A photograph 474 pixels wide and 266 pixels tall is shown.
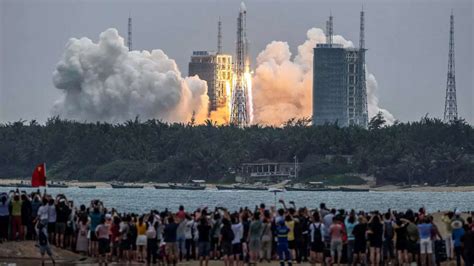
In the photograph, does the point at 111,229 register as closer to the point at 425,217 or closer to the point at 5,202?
the point at 5,202

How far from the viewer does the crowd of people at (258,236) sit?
56344mm

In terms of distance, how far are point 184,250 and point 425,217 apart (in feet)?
27.0

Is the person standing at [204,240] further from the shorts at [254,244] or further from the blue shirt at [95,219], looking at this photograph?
the blue shirt at [95,219]

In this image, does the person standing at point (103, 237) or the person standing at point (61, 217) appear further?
the person standing at point (61, 217)

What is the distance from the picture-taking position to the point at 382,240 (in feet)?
188

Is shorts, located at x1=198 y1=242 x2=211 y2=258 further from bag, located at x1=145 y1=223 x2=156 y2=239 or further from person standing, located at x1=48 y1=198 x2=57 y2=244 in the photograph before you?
person standing, located at x1=48 y1=198 x2=57 y2=244

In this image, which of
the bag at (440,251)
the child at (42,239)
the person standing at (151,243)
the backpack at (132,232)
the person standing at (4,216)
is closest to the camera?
the child at (42,239)

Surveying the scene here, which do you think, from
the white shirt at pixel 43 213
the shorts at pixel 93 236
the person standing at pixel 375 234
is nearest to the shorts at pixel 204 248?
the shorts at pixel 93 236

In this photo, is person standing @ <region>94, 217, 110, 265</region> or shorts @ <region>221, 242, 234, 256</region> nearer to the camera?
shorts @ <region>221, 242, 234, 256</region>

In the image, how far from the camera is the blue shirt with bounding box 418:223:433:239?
56.4m

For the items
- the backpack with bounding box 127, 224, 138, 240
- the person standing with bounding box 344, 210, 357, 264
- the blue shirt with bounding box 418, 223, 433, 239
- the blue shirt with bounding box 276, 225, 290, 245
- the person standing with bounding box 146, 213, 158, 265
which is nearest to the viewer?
the blue shirt with bounding box 276, 225, 290, 245

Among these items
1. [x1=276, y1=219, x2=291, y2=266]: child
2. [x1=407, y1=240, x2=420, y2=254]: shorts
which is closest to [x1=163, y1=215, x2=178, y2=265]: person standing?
[x1=276, y1=219, x2=291, y2=266]: child

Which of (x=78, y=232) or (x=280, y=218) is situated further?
(x=78, y=232)

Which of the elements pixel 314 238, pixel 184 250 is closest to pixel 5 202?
pixel 184 250
